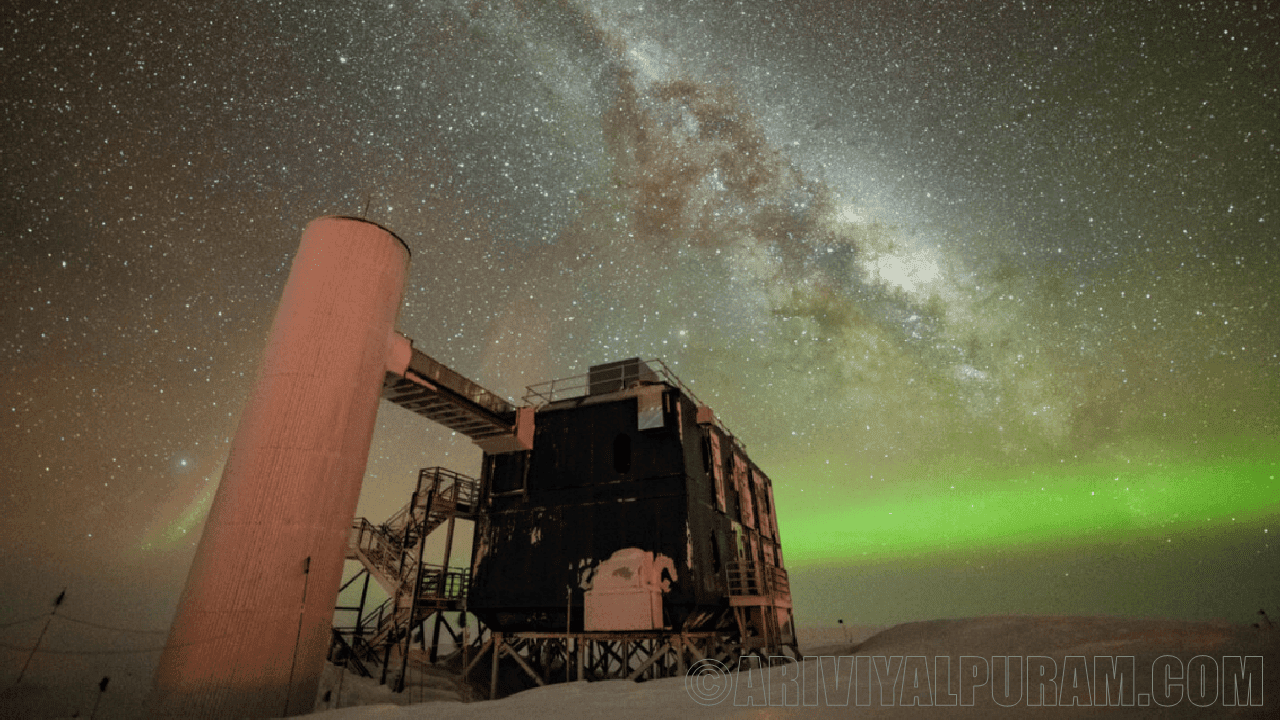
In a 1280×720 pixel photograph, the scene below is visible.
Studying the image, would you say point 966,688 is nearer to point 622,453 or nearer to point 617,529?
point 617,529

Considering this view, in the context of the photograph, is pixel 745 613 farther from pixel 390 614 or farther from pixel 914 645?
pixel 390 614

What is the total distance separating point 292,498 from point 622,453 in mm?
Answer: 10391

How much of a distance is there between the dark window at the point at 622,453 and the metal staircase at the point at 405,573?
22.7ft

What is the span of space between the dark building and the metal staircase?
1855mm

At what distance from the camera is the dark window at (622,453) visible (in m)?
19.1

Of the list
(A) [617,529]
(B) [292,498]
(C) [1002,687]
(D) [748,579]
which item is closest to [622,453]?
(A) [617,529]

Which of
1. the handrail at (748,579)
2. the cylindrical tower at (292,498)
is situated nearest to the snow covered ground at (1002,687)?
the cylindrical tower at (292,498)

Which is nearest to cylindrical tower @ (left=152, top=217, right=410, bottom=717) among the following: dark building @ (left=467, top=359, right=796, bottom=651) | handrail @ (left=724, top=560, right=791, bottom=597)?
dark building @ (left=467, top=359, right=796, bottom=651)

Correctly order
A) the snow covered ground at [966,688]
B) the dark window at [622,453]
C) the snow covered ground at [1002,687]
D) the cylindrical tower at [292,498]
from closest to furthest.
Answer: the snow covered ground at [1002,687], the snow covered ground at [966,688], the cylindrical tower at [292,498], the dark window at [622,453]

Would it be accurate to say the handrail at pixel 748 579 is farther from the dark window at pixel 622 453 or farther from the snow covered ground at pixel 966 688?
the snow covered ground at pixel 966 688

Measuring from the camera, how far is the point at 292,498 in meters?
11.6

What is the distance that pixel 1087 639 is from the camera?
43.6ft

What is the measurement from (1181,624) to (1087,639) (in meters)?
2.33

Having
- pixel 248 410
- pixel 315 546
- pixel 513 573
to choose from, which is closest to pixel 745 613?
pixel 513 573
